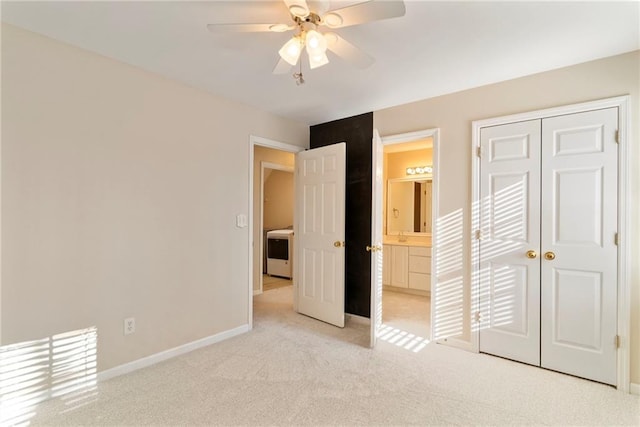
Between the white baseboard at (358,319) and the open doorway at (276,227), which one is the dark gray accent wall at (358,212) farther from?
the open doorway at (276,227)

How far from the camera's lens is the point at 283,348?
2875 mm

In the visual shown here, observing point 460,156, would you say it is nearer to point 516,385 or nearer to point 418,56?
point 418,56

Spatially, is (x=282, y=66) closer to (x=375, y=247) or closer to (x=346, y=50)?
(x=346, y=50)

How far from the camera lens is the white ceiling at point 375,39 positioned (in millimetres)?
1765

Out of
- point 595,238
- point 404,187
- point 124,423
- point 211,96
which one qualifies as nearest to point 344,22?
point 211,96

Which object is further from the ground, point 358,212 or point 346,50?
point 346,50

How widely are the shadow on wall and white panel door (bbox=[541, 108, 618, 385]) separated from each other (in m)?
3.41

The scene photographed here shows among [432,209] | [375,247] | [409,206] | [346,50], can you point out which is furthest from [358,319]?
[346,50]

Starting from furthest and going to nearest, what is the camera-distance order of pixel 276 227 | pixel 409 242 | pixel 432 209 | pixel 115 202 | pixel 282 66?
pixel 276 227 → pixel 409 242 → pixel 432 209 → pixel 115 202 → pixel 282 66

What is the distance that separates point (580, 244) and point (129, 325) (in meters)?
3.49

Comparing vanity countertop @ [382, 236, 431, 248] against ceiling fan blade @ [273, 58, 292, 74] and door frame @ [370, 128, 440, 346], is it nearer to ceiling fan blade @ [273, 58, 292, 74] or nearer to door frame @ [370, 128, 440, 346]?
door frame @ [370, 128, 440, 346]

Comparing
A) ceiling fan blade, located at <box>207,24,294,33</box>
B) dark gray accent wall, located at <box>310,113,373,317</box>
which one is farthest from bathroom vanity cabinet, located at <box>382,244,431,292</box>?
ceiling fan blade, located at <box>207,24,294,33</box>

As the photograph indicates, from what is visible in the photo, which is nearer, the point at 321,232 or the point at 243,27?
the point at 243,27

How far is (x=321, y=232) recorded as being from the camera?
3.67 m
